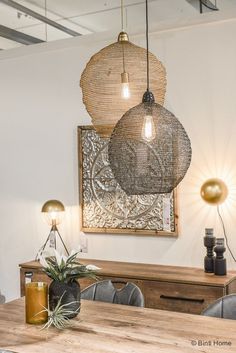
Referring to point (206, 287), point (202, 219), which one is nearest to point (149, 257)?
point (202, 219)

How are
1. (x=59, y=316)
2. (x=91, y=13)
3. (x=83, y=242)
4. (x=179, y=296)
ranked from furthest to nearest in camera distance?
(x=91, y=13), (x=83, y=242), (x=179, y=296), (x=59, y=316)

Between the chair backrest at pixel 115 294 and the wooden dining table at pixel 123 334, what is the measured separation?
0.22 metres

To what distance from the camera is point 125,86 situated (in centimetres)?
254

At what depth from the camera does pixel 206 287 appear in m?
3.28

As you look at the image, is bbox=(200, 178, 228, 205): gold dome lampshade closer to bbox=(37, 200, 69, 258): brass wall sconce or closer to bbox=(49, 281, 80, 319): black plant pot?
bbox=(37, 200, 69, 258): brass wall sconce

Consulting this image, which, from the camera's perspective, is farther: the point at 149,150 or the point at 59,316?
the point at 59,316

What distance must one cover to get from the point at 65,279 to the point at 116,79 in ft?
3.64

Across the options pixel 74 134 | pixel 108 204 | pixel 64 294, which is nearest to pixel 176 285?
pixel 108 204

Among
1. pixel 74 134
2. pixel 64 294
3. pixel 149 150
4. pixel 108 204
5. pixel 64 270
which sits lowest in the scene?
pixel 64 294

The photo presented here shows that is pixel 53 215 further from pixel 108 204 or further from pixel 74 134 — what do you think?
pixel 74 134

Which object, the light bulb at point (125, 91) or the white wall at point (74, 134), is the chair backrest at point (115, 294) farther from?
the light bulb at point (125, 91)

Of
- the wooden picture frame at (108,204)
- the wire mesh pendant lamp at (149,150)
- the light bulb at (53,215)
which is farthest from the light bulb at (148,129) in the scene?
the light bulb at (53,215)

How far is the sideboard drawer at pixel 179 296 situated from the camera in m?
3.28

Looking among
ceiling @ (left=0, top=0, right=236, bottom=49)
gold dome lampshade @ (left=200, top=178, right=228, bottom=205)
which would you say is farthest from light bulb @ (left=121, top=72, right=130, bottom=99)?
ceiling @ (left=0, top=0, right=236, bottom=49)
